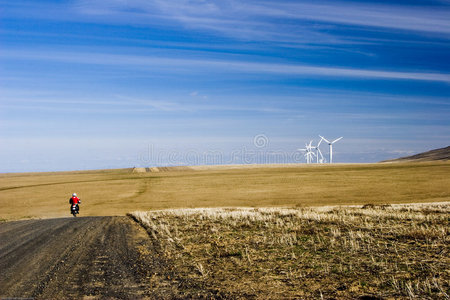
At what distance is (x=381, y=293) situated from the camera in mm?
7676

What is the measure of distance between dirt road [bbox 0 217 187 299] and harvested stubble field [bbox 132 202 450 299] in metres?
0.63

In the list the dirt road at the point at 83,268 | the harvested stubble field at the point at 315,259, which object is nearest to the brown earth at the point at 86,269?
the dirt road at the point at 83,268

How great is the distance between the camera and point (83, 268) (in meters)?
10.6

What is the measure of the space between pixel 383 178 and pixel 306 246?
64670 millimetres

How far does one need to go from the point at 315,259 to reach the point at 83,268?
6.64 m

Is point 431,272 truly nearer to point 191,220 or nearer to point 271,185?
point 191,220

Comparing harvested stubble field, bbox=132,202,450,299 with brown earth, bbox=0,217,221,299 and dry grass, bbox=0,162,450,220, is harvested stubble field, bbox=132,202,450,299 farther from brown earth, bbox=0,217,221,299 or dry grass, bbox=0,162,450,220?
dry grass, bbox=0,162,450,220

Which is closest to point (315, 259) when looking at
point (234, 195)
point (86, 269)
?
point (86, 269)

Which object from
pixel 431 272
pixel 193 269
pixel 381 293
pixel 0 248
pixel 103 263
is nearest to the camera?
pixel 381 293

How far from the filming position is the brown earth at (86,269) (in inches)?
330

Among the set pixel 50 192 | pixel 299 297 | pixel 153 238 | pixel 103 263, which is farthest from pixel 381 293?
pixel 50 192

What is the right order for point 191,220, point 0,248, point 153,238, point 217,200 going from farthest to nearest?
point 217,200 < point 191,220 < point 153,238 < point 0,248

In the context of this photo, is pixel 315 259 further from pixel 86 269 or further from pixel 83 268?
pixel 83 268

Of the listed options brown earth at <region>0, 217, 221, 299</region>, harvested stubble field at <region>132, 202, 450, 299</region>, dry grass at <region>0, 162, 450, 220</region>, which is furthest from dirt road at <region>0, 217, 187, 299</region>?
dry grass at <region>0, 162, 450, 220</region>
